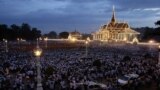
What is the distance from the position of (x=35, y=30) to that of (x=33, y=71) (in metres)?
128

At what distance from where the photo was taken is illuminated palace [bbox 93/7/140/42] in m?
130

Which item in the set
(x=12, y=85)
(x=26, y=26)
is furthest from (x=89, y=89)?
(x=26, y=26)

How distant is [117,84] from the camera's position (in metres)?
25.0

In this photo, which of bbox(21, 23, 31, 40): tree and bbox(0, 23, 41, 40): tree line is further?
bbox(21, 23, 31, 40): tree

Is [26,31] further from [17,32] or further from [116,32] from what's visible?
[116,32]

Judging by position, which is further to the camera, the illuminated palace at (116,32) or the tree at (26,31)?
the tree at (26,31)

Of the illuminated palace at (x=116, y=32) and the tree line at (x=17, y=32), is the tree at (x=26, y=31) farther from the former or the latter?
the illuminated palace at (x=116, y=32)

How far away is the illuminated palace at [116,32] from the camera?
129875 mm

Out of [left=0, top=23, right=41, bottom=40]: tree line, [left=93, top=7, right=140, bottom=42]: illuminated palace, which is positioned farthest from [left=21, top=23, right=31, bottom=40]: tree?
[left=93, top=7, right=140, bottom=42]: illuminated palace

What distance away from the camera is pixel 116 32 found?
437ft

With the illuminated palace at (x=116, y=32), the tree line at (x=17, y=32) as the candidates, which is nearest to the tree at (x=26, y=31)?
the tree line at (x=17, y=32)

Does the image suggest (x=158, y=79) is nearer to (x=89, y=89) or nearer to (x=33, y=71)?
(x=89, y=89)

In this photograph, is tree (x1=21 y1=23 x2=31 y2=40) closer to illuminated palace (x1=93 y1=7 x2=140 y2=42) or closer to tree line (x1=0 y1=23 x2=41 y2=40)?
tree line (x1=0 y1=23 x2=41 y2=40)

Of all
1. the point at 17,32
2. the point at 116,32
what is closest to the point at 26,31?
the point at 17,32
